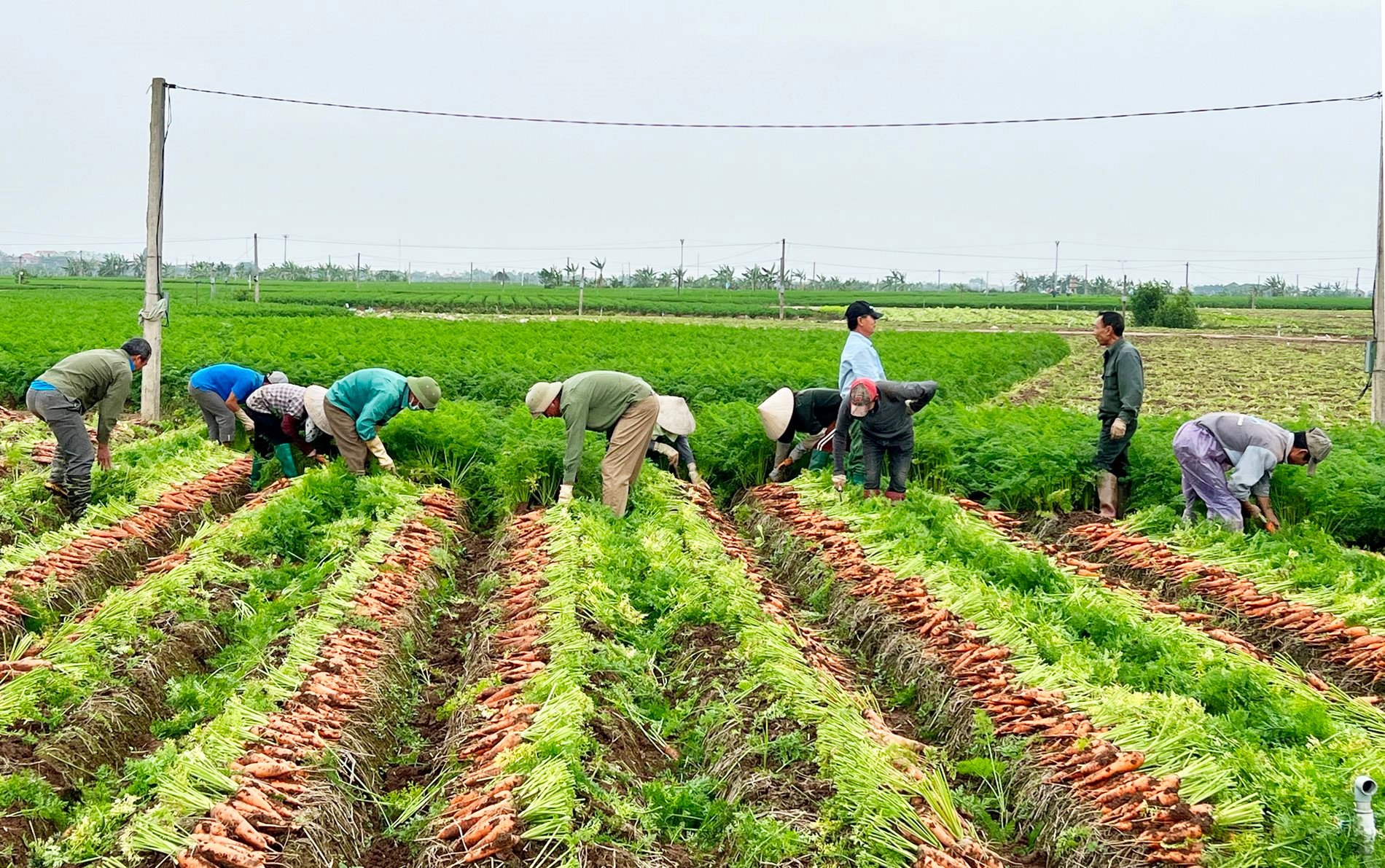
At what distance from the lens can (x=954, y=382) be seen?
21359 millimetres

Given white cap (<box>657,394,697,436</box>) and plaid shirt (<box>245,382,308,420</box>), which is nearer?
plaid shirt (<box>245,382,308,420</box>)

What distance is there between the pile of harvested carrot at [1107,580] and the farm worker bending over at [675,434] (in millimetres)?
2950

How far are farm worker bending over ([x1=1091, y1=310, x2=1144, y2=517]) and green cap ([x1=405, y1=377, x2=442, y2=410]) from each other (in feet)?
20.1

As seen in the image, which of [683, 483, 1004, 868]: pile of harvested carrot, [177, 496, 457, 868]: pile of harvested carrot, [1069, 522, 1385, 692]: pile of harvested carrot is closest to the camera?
[177, 496, 457, 868]: pile of harvested carrot

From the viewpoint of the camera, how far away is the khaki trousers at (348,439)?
11.4 metres

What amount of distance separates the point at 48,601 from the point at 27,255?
16875 centimetres

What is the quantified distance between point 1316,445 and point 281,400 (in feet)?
31.2

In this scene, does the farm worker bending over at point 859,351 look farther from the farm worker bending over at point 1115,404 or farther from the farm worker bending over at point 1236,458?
the farm worker bending over at point 1236,458

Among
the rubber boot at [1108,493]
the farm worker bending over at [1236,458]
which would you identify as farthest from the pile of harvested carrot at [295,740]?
the rubber boot at [1108,493]

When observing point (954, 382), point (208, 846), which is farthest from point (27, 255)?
point (208, 846)

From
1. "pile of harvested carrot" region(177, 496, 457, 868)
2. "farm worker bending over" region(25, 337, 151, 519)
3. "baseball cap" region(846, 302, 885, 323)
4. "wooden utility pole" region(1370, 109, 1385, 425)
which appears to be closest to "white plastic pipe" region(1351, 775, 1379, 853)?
"pile of harvested carrot" region(177, 496, 457, 868)

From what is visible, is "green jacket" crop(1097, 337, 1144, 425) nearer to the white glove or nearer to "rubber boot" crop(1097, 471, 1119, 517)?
"rubber boot" crop(1097, 471, 1119, 517)

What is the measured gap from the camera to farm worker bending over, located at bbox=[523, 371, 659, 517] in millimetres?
10578

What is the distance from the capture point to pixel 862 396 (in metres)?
11.1
